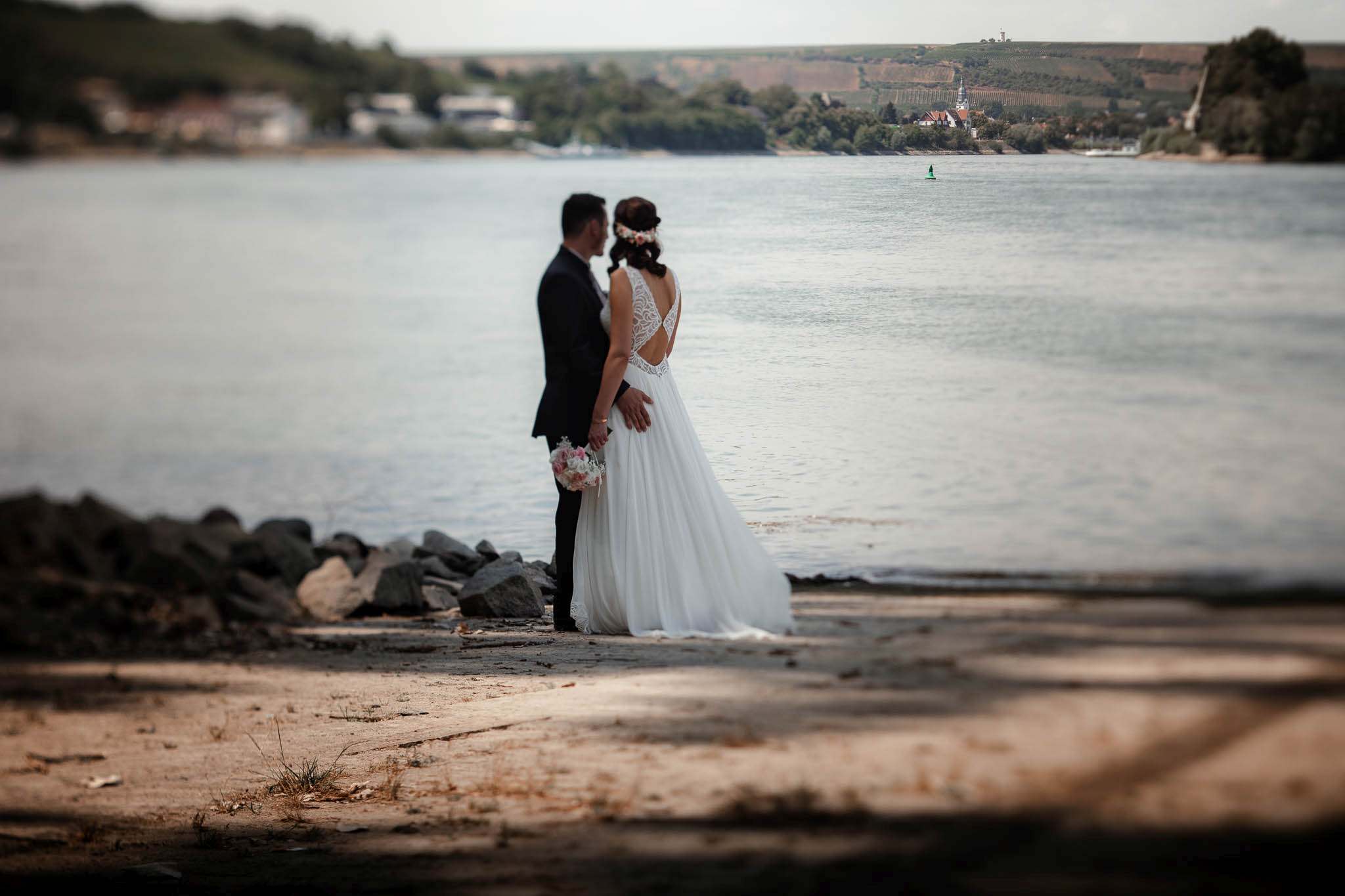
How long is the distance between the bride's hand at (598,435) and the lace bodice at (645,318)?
227 mm

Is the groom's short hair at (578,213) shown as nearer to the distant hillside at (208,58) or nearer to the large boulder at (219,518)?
the distant hillside at (208,58)

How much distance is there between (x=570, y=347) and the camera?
3.50 m

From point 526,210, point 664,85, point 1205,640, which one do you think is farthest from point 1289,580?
point 526,210

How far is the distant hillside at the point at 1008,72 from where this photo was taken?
3062 millimetres

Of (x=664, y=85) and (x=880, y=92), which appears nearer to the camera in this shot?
(x=880, y=92)

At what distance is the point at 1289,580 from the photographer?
224cm

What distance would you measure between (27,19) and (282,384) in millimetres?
6946

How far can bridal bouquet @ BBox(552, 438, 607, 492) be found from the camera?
11.2 ft

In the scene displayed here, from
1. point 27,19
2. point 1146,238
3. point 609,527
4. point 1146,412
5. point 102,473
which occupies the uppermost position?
point 27,19

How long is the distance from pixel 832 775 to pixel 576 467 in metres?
1.45

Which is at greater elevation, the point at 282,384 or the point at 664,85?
the point at 664,85

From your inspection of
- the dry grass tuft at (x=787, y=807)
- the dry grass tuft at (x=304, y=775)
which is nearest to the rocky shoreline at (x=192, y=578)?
the dry grass tuft at (x=304, y=775)

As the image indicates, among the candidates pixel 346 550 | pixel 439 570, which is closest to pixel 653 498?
pixel 439 570

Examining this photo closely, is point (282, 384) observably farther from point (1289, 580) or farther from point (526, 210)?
point (1289, 580)
